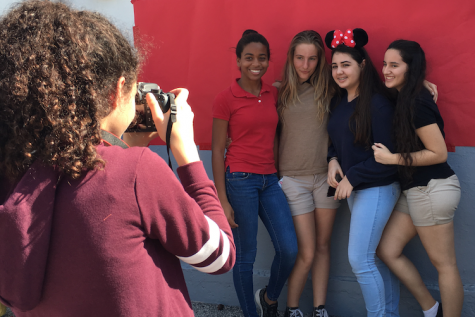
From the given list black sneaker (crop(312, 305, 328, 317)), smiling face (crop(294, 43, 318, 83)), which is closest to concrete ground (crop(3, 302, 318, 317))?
black sneaker (crop(312, 305, 328, 317))

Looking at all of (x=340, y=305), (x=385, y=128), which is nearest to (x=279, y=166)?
(x=385, y=128)

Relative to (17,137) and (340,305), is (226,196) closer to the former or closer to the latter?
(340,305)

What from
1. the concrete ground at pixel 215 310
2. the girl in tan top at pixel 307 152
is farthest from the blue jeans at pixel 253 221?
the concrete ground at pixel 215 310

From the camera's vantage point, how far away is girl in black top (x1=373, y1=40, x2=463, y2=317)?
222cm

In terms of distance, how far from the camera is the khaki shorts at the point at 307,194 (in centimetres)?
269

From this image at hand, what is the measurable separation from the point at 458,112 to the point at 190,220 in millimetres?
2362

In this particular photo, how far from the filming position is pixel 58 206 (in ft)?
2.84

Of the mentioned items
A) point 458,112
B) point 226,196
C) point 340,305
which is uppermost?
point 458,112

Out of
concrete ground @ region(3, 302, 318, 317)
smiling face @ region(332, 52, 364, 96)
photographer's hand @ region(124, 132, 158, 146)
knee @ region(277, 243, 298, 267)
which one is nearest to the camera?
photographer's hand @ region(124, 132, 158, 146)

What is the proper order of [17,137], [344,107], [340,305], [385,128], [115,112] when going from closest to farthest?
1. [17,137]
2. [115,112]
3. [385,128]
4. [344,107]
5. [340,305]

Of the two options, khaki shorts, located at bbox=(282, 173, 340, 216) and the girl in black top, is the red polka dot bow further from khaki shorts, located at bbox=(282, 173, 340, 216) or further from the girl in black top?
khaki shorts, located at bbox=(282, 173, 340, 216)

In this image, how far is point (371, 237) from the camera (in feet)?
7.84

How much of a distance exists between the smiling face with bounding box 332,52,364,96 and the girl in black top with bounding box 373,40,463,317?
7.9 inches

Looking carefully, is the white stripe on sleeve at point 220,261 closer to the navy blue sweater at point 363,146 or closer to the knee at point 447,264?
the navy blue sweater at point 363,146
